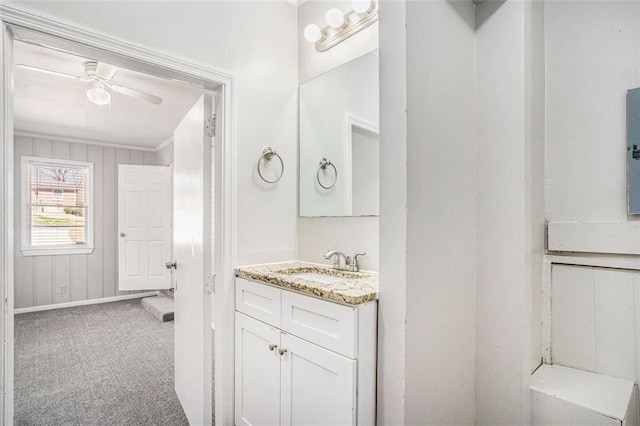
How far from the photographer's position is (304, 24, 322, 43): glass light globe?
6.28ft

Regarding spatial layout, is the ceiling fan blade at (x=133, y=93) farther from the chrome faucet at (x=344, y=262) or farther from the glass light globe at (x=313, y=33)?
the chrome faucet at (x=344, y=262)

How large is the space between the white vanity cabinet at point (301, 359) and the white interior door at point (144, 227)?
343cm

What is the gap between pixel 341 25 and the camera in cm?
184

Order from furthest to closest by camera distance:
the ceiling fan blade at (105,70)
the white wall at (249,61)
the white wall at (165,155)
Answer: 1. the white wall at (165,155)
2. the ceiling fan blade at (105,70)
3. the white wall at (249,61)

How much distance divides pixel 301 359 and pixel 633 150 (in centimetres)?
146

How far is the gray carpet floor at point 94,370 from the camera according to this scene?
6.80 feet

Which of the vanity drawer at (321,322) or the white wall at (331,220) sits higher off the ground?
the white wall at (331,220)

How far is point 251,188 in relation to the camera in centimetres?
188

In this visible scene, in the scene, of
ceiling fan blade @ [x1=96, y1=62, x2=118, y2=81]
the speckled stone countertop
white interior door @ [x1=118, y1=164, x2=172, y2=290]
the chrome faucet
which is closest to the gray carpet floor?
white interior door @ [x1=118, y1=164, x2=172, y2=290]

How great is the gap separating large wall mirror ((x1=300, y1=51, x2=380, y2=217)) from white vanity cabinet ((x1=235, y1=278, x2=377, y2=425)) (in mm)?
647

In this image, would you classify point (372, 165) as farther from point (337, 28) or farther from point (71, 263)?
point (71, 263)

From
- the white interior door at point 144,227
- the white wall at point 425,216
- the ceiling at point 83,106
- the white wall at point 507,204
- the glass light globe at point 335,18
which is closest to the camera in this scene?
the white wall at point 425,216

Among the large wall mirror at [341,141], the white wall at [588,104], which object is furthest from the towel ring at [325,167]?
the white wall at [588,104]

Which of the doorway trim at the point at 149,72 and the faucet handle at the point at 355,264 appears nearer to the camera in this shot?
the doorway trim at the point at 149,72
